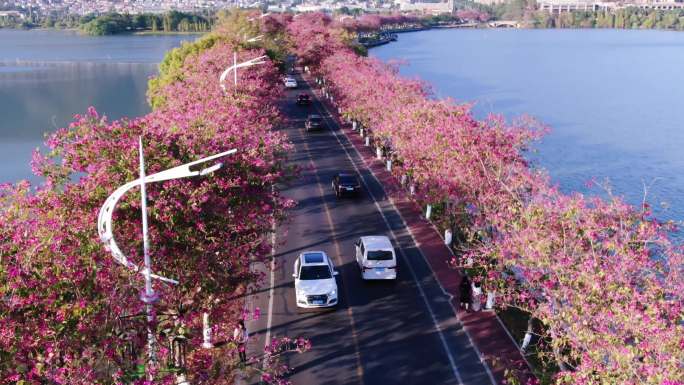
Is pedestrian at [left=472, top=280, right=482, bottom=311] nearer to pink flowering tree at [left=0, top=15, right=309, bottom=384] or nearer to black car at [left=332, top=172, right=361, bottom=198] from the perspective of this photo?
pink flowering tree at [left=0, top=15, right=309, bottom=384]

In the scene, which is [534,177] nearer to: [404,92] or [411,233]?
[411,233]

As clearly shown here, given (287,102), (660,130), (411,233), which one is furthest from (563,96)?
(411,233)

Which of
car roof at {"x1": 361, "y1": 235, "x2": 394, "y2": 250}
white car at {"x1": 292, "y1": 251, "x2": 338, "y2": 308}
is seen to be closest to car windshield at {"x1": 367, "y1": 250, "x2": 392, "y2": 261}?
car roof at {"x1": 361, "y1": 235, "x2": 394, "y2": 250}

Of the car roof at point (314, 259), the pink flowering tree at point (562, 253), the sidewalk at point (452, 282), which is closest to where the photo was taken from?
the pink flowering tree at point (562, 253)

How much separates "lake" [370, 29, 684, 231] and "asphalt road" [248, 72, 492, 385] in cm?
988

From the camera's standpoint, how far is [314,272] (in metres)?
22.2

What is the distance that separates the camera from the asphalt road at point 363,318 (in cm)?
1817

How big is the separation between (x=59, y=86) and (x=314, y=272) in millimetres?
81584

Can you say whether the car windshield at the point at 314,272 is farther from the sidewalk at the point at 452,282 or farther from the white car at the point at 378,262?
the sidewalk at the point at 452,282

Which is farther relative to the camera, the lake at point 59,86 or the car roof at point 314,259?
the lake at point 59,86

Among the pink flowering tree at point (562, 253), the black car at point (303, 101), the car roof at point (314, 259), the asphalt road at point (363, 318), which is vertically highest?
the black car at point (303, 101)

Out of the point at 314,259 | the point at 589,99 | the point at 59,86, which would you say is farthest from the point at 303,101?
the point at 59,86

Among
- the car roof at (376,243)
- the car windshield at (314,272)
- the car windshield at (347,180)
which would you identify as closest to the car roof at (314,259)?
the car windshield at (314,272)

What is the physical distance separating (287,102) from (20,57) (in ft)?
302
